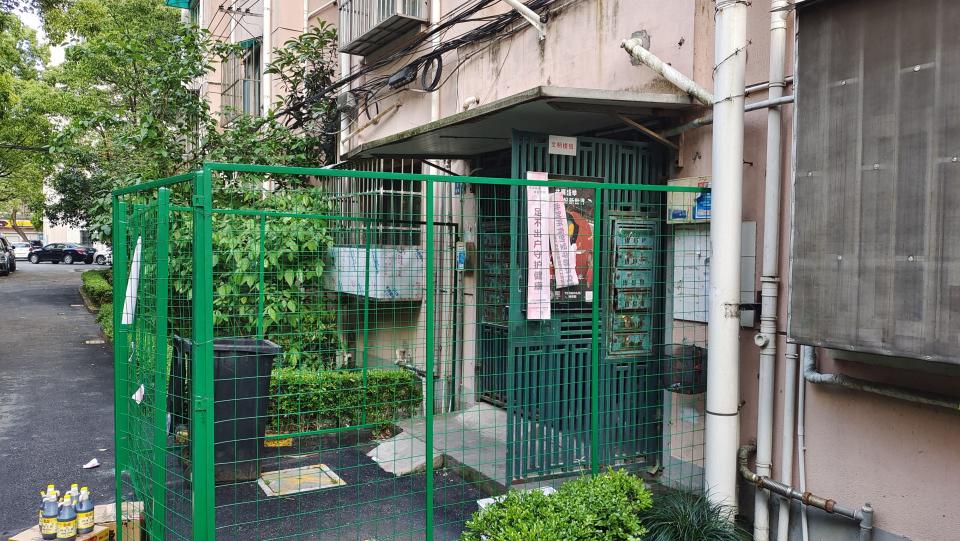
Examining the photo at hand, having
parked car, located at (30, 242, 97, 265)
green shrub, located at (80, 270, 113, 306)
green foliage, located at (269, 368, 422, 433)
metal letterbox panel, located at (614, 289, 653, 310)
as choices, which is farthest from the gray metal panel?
parked car, located at (30, 242, 97, 265)

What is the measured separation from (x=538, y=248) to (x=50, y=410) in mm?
7173

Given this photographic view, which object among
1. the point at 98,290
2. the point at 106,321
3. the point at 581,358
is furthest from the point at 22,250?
the point at 581,358

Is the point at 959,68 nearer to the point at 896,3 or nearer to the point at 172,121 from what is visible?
the point at 896,3

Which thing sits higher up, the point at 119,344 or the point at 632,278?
the point at 632,278

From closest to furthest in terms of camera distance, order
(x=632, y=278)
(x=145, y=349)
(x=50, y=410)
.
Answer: (x=145, y=349) < (x=632, y=278) < (x=50, y=410)

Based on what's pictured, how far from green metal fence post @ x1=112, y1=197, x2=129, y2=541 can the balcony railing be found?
4.98 m

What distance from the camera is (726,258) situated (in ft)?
14.4

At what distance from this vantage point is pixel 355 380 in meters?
7.82

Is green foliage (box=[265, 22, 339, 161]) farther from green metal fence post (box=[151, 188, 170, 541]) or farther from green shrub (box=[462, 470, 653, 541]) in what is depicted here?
green shrub (box=[462, 470, 653, 541])

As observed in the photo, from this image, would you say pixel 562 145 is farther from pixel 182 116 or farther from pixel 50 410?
pixel 182 116

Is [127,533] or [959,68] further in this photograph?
[127,533]

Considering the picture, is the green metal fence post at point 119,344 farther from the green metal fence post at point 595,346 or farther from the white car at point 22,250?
the white car at point 22,250

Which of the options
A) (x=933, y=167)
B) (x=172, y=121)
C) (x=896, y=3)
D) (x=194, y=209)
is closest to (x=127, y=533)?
(x=194, y=209)

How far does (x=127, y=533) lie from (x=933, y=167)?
5015mm
